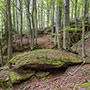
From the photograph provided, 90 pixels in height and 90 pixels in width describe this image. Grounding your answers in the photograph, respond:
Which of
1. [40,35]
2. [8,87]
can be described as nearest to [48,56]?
[8,87]

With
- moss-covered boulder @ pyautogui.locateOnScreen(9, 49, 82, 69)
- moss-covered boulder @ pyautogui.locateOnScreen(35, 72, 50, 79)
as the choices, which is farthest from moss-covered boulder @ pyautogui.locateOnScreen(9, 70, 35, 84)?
moss-covered boulder @ pyautogui.locateOnScreen(9, 49, 82, 69)

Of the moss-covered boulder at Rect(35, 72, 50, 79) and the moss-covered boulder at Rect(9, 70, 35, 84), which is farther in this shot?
the moss-covered boulder at Rect(35, 72, 50, 79)

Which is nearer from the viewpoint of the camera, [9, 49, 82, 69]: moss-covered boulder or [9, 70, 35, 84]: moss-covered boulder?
[9, 70, 35, 84]: moss-covered boulder

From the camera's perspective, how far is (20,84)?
479cm

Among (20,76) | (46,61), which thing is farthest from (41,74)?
(20,76)

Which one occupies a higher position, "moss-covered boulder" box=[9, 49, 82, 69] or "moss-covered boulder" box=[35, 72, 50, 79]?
"moss-covered boulder" box=[9, 49, 82, 69]

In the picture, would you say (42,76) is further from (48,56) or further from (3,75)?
(3,75)

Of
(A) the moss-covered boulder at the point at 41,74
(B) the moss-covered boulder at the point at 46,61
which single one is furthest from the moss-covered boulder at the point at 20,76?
(B) the moss-covered boulder at the point at 46,61

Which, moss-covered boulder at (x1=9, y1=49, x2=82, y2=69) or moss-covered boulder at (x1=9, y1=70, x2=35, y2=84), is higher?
moss-covered boulder at (x1=9, y1=49, x2=82, y2=69)

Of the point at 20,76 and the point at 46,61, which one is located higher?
the point at 46,61

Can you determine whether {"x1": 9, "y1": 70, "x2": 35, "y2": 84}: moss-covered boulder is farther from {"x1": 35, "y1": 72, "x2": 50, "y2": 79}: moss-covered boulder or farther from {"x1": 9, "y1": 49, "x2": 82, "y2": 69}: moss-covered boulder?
{"x1": 9, "y1": 49, "x2": 82, "y2": 69}: moss-covered boulder

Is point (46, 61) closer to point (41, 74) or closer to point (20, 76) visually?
point (41, 74)

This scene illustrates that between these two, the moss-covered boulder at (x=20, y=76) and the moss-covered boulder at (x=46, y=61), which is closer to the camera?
the moss-covered boulder at (x=20, y=76)

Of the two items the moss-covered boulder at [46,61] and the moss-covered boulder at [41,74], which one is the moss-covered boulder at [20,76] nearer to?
→ the moss-covered boulder at [41,74]
